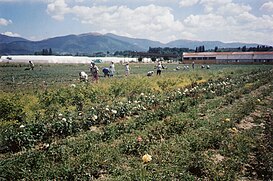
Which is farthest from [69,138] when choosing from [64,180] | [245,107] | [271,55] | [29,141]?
[271,55]

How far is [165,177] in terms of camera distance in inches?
255

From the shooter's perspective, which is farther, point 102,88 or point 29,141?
point 102,88

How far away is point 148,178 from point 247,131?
5206 mm

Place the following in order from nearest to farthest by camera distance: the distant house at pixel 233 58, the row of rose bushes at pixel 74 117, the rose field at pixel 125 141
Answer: the rose field at pixel 125 141 < the row of rose bushes at pixel 74 117 < the distant house at pixel 233 58

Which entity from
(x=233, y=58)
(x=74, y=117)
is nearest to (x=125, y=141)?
(x=74, y=117)

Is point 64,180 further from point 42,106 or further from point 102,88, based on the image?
point 102,88

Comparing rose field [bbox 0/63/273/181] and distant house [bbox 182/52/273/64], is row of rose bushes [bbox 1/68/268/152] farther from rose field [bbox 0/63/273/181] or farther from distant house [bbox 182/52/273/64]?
distant house [bbox 182/52/273/64]

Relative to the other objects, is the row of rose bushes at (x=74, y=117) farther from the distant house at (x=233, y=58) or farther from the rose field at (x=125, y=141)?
the distant house at (x=233, y=58)

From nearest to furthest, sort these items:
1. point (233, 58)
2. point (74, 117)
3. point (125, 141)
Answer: point (125, 141) → point (74, 117) → point (233, 58)

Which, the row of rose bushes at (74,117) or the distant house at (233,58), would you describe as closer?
the row of rose bushes at (74,117)

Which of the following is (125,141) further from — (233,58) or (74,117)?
(233,58)

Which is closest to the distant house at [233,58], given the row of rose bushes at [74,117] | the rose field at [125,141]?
the row of rose bushes at [74,117]

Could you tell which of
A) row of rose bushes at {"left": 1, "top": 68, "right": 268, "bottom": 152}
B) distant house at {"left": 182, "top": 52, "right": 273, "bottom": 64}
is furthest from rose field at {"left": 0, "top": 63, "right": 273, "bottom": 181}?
distant house at {"left": 182, "top": 52, "right": 273, "bottom": 64}

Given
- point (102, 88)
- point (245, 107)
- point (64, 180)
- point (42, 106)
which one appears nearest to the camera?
point (64, 180)
